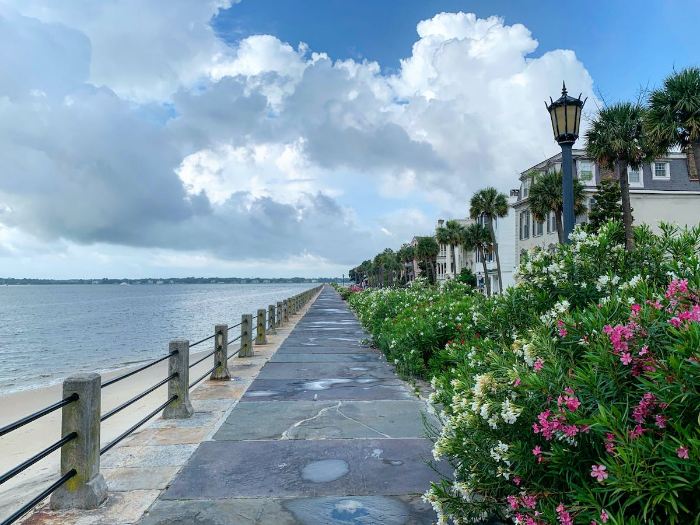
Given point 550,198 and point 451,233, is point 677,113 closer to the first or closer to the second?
point 550,198

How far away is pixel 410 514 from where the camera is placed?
409cm

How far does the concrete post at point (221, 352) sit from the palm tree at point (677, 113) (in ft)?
57.6

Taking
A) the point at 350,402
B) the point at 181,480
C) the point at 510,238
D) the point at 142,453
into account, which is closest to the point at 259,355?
the point at 350,402

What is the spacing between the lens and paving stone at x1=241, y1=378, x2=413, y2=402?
836 centimetres

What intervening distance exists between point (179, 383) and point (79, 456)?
2724 mm

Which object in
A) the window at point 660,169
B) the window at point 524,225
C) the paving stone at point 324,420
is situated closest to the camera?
the paving stone at point 324,420

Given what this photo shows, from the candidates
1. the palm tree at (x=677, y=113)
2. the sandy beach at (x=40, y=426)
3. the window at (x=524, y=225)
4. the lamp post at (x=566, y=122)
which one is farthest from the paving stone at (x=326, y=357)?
the window at (x=524, y=225)

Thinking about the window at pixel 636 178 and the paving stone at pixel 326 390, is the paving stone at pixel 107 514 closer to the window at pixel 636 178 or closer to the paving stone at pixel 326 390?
the paving stone at pixel 326 390

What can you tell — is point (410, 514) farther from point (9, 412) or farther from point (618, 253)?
point (9, 412)

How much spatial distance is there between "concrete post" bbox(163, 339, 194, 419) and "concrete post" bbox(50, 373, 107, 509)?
8.61ft

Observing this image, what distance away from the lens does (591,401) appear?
2.64 metres

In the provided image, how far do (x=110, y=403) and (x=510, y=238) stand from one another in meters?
41.1

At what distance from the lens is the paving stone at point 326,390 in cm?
836

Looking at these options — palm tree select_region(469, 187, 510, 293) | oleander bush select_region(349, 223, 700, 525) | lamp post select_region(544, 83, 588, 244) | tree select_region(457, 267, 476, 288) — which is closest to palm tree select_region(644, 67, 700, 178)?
lamp post select_region(544, 83, 588, 244)
